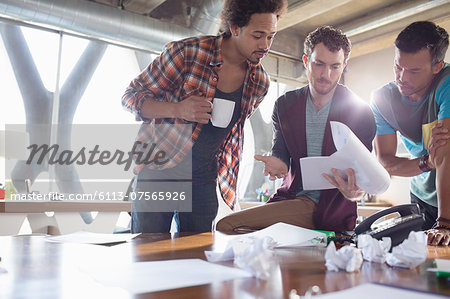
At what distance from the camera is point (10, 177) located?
157 inches

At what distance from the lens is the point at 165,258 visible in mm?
702

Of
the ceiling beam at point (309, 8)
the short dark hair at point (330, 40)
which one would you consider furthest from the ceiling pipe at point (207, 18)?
the short dark hair at point (330, 40)

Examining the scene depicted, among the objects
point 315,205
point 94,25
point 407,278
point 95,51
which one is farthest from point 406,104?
point 95,51

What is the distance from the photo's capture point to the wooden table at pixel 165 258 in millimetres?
452

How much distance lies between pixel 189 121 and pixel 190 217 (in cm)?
39

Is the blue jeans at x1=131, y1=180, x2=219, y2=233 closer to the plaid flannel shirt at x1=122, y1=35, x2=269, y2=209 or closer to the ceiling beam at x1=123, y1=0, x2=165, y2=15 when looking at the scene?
the plaid flannel shirt at x1=122, y1=35, x2=269, y2=209

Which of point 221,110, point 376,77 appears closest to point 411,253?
point 221,110

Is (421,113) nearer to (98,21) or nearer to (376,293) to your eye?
(376,293)

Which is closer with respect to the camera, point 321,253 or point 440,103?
point 321,253

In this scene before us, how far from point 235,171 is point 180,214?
1.10 ft

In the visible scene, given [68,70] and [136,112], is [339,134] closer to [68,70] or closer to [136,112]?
[136,112]

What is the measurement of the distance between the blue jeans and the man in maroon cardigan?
19cm

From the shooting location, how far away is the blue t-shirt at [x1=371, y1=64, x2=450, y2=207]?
1.47m

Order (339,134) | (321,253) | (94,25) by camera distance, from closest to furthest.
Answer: (321,253)
(339,134)
(94,25)
